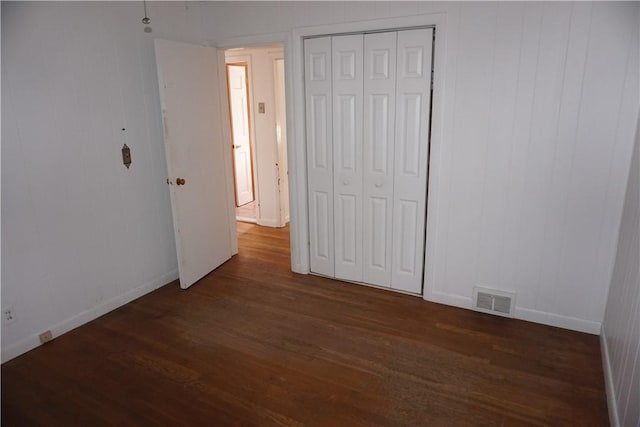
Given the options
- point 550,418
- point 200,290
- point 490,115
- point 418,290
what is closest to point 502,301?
point 418,290

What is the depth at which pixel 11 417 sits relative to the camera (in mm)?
2094

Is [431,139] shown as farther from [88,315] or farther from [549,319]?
[88,315]

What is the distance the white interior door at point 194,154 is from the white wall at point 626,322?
305cm

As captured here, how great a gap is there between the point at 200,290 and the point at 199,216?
2.15 ft

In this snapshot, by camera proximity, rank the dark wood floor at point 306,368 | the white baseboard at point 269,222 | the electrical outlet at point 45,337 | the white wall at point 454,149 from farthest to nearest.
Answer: the white baseboard at point 269,222, the electrical outlet at point 45,337, the white wall at point 454,149, the dark wood floor at point 306,368

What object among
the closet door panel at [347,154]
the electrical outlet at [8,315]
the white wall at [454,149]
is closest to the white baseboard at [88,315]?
the white wall at [454,149]

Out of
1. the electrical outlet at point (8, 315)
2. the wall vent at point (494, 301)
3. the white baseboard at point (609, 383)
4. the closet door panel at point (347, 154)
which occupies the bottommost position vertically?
the white baseboard at point (609, 383)

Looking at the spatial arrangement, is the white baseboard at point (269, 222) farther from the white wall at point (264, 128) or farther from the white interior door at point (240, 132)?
the white interior door at point (240, 132)

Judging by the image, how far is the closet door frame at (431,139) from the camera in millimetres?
2809

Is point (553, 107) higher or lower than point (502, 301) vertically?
higher

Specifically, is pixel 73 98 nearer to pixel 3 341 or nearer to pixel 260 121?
pixel 3 341

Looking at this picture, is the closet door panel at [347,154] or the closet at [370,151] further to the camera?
the closet door panel at [347,154]

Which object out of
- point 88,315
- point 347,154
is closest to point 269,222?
point 347,154

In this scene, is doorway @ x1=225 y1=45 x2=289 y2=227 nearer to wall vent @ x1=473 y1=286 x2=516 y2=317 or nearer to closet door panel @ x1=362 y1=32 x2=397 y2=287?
closet door panel @ x1=362 y1=32 x2=397 y2=287
